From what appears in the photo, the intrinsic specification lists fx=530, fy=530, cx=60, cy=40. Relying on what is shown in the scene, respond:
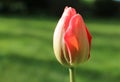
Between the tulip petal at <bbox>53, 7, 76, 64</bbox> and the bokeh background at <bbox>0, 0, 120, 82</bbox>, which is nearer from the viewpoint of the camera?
the tulip petal at <bbox>53, 7, 76, 64</bbox>

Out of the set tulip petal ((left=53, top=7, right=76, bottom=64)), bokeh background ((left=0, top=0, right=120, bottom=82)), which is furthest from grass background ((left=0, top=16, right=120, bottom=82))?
tulip petal ((left=53, top=7, right=76, bottom=64))

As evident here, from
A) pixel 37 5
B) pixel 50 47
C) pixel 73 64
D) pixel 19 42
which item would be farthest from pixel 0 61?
pixel 37 5

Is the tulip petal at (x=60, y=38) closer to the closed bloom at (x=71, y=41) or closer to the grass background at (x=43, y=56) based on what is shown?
the closed bloom at (x=71, y=41)

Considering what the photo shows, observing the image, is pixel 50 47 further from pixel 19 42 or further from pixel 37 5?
pixel 37 5

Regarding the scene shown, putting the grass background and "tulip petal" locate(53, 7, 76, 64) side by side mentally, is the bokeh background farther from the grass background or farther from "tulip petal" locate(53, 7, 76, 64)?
"tulip petal" locate(53, 7, 76, 64)

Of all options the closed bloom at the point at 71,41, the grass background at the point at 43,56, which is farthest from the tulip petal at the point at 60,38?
the grass background at the point at 43,56
